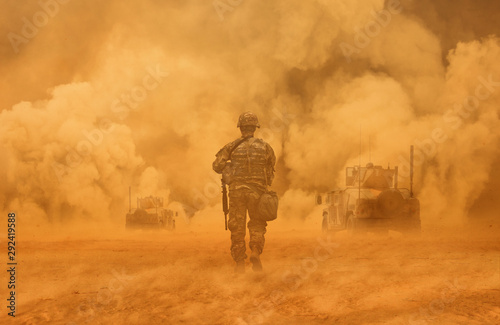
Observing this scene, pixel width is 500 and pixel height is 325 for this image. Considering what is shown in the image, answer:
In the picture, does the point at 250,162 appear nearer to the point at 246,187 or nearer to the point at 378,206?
the point at 246,187

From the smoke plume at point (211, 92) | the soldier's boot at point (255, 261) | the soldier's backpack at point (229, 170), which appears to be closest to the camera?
the soldier's boot at point (255, 261)

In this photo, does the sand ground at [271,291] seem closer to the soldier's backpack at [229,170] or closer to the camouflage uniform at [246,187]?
the camouflage uniform at [246,187]

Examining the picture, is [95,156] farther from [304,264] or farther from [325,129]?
[304,264]

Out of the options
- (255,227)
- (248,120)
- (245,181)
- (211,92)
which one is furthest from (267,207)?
(211,92)

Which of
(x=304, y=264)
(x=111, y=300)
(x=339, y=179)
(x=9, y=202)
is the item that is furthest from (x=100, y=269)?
(x=9, y=202)

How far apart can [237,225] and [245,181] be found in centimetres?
68

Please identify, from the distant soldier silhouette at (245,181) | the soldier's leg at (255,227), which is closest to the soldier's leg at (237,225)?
the distant soldier silhouette at (245,181)

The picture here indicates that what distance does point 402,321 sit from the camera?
15.5 ft

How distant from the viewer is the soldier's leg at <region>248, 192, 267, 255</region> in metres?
7.54

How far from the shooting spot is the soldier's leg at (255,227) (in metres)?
7.54

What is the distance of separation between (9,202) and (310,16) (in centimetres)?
1832

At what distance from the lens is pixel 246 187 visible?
7684 millimetres

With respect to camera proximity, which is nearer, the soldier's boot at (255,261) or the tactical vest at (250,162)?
the soldier's boot at (255,261)

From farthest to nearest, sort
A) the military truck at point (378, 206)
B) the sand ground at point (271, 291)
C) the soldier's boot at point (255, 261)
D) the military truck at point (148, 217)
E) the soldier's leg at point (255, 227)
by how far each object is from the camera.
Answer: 1. the military truck at point (148, 217)
2. the military truck at point (378, 206)
3. the soldier's leg at point (255, 227)
4. the soldier's boot at point (255, 261)
5. the sand ground at point (271, 291)
